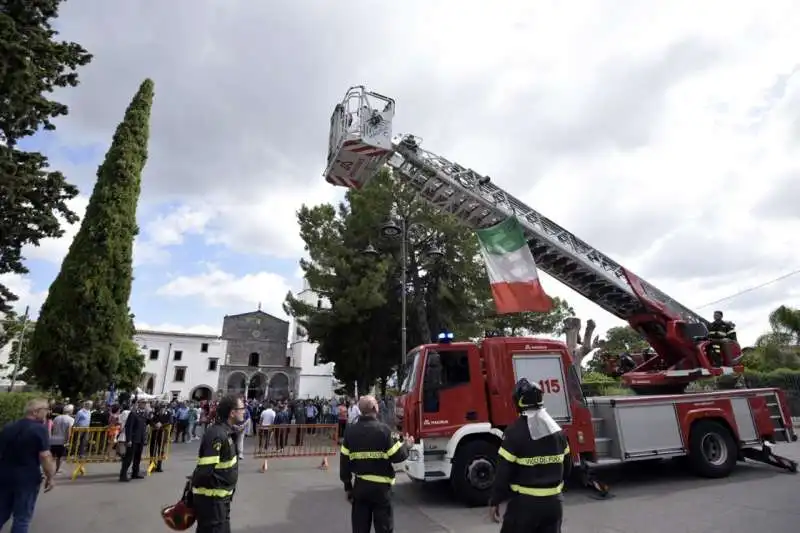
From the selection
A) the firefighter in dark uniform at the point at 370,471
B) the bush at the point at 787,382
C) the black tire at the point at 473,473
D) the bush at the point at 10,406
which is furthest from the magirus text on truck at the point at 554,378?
the bush at the point at 787,382

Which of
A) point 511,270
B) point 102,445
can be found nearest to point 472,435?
point 511,270

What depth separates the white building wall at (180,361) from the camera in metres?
51.4

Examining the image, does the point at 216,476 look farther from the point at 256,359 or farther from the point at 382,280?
the point at 256,359

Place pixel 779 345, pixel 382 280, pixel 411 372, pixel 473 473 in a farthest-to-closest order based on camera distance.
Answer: pixel 779 345 < pixel 382 280 < pixel 411 372 < pixel 473 473

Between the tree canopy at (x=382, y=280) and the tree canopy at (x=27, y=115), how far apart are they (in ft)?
33.9

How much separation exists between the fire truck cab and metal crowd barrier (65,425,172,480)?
7287 mm

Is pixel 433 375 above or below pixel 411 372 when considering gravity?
A: below

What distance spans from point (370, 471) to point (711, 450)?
781 centimetres

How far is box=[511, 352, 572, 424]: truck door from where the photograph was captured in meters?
7.72

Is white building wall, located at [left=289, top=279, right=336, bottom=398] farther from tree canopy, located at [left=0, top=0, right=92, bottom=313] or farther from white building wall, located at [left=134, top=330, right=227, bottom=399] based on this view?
tree canopy, located at [left=0, top=0, right=92, bottom=313]

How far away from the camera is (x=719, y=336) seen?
10.3 metres

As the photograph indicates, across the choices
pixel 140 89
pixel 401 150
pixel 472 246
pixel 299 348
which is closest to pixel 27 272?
pixel 140 89

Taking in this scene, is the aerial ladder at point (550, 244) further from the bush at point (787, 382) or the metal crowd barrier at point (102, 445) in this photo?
the bush at point (787, 382)

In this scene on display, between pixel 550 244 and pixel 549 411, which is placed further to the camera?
pixel 550 244
